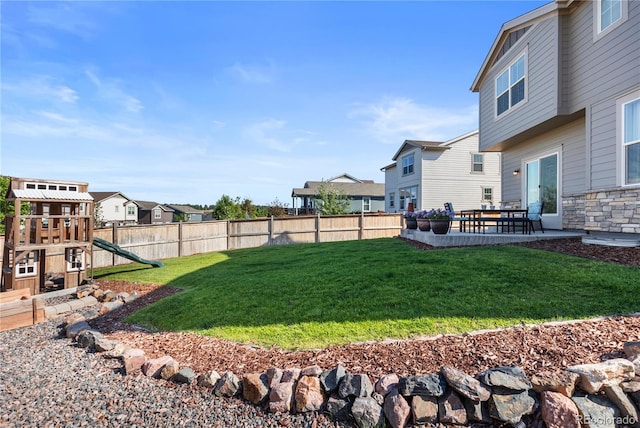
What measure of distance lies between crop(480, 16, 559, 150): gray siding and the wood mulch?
23.7 feet

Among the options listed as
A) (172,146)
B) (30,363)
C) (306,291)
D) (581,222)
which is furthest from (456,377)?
(172,146)

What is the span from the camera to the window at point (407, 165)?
23.8 meters

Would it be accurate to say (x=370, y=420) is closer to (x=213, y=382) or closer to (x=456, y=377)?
(x=456, y=377)

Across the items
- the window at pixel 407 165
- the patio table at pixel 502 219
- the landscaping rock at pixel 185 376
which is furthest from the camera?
the window at pixel 407 165

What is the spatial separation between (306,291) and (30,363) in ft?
11.7

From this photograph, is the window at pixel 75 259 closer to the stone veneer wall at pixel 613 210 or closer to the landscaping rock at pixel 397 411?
the landscaping rock at pixel 397 411

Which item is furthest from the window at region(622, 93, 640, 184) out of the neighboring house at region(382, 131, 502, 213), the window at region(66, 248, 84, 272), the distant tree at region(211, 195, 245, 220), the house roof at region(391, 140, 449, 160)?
the distant tree at region(211, 195, 245, 220)

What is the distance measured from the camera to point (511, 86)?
409 inches

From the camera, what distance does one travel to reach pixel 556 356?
9.07ft

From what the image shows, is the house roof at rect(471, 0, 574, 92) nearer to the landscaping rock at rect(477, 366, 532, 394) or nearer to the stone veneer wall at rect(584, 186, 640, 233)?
the stone veneer wall at rect(584, 186, 640, 233)

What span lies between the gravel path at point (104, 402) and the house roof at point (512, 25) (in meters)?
10.8

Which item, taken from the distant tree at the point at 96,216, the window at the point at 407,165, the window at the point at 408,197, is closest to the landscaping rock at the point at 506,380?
the distant tree at the point at 96,216

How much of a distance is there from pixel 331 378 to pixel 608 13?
9.54m

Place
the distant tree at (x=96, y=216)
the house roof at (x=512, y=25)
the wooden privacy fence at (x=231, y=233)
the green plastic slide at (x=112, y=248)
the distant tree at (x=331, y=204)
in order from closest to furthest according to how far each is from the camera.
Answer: the house roof at (x=512, y=25)
the green plastic slide at (x=112, y=248)
the wooden privacy fence at (x=231, y=233)
the distant tree at (x=96, y=216)
the distant tree at (x=331, y=204)
